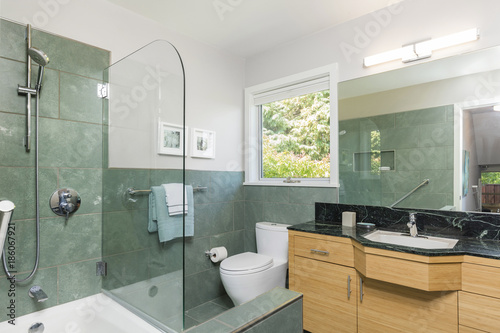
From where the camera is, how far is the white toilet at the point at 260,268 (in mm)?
2167

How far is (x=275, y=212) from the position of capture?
9.20ft

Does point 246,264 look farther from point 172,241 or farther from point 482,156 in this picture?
point 482,156

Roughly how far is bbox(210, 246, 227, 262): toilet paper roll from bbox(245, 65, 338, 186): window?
2.61 feet

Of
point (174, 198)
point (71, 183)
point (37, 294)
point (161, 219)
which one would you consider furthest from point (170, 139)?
point (37, 294)

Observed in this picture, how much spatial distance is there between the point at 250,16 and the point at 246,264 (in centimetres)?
202

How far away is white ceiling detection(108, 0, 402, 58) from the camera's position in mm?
2105

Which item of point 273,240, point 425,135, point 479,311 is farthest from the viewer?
point 273,240

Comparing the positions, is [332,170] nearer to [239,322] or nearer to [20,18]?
[239,322]

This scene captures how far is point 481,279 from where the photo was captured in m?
1.41

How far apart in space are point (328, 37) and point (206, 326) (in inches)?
97.0

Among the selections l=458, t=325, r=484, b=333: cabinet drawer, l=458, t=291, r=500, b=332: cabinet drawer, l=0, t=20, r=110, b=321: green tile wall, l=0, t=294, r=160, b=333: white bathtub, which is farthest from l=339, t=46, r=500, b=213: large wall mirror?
l=0, t=20, r=110, b=321: green tile wall

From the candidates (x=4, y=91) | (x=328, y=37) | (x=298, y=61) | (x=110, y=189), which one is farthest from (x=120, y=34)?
(x=328, y=37)

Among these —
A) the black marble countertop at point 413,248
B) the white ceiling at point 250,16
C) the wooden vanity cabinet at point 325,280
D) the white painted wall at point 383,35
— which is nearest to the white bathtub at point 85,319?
the wooden vanity cabinet at point 325,280

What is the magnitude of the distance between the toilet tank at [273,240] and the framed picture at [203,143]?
0.87 m
